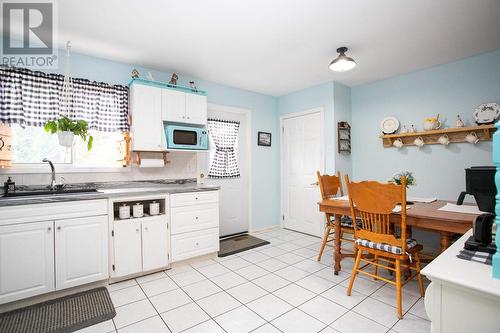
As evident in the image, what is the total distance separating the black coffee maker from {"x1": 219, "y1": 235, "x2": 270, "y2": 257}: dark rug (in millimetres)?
2609

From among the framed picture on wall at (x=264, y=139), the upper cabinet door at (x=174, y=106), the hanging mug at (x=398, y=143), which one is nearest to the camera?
the upper cabinet door at (x=174, y=106)

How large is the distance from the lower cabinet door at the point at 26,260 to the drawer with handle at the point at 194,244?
111cm

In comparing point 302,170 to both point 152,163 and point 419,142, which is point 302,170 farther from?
point 152,163

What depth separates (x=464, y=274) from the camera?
913 mm

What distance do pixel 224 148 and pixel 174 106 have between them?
3.90 feet

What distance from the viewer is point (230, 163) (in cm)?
421

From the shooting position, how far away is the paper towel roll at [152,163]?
3061mm

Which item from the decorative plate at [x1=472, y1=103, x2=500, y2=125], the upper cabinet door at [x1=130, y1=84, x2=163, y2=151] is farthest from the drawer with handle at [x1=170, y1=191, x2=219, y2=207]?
the decorative plate at [x1=472, y1=103, x2=500, y2=125]

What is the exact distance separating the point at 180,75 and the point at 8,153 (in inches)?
84.7

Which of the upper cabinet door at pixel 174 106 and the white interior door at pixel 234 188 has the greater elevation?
the upper cabinet door at pixel 174 106

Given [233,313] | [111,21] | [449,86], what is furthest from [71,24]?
[449,86]

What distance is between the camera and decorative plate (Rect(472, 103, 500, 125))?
2.85 m

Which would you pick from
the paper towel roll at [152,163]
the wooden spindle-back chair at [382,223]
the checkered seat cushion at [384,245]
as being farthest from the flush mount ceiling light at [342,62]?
the paper towel roll at [152,163]

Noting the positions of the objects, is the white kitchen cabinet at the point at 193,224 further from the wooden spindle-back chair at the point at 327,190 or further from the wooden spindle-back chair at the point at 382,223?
the wooden spindle-back chair at the point at 382,223
